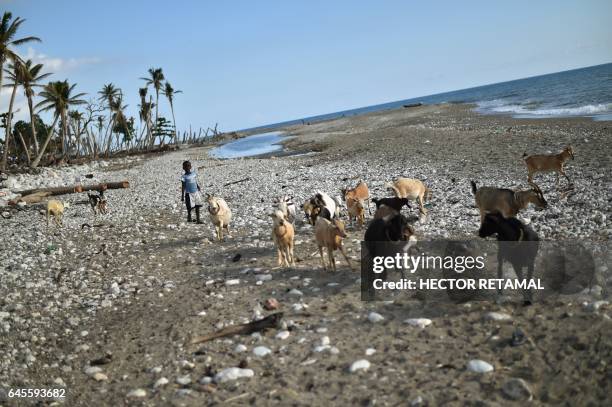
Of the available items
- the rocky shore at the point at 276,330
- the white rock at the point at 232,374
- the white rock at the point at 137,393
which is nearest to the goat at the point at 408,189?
the rocky shore at the point at 276,330

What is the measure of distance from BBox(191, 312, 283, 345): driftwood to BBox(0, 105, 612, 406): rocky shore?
12cm

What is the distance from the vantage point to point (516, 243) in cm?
618

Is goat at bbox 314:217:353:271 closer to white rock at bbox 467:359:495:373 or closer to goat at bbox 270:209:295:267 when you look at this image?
goat at bbox 270:209:295:267

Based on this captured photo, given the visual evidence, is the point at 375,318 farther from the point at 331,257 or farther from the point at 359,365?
the point at 331,257

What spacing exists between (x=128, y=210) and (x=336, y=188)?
27.2 ft

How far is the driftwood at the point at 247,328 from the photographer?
615 centimetres

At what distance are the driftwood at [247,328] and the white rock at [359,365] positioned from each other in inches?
58.2

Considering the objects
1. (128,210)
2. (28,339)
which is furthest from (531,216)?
(128,210)

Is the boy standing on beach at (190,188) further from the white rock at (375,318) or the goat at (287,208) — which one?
the white rock at (375,318)

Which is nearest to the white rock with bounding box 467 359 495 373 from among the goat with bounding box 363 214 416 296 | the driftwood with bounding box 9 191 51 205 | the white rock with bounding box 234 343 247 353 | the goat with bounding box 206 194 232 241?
the goat with bounding box 363 214 416 296

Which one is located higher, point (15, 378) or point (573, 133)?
point (573, 133)

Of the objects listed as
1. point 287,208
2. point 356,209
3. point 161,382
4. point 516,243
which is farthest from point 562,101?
point 161,382

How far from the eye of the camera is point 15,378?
5941 mm

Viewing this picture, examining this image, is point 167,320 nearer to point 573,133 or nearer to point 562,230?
point 562,230
